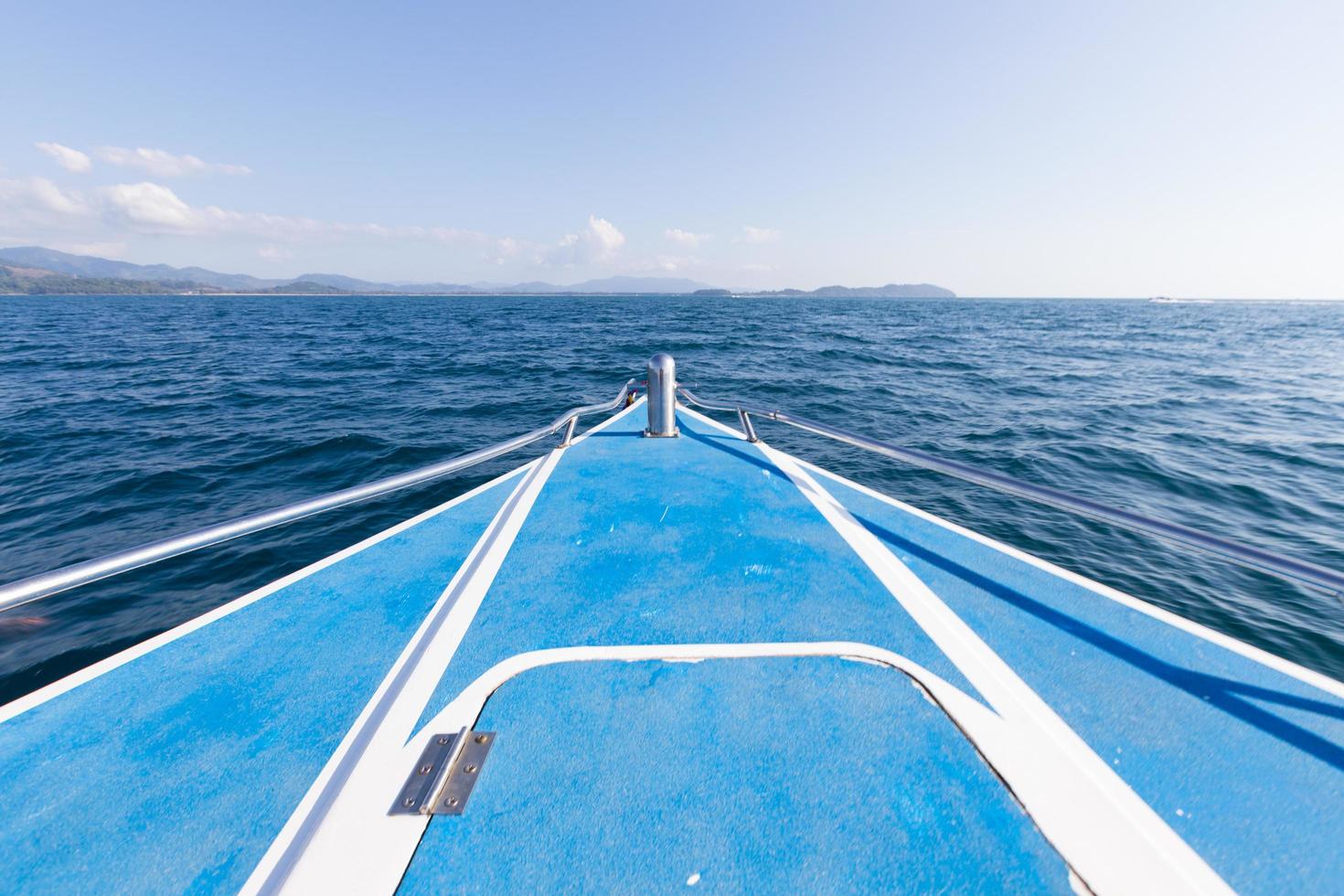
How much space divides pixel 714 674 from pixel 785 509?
6.27 ft

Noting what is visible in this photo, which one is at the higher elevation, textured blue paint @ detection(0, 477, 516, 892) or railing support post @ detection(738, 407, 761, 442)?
railing support post @ detection(738, 407, 761, 442)

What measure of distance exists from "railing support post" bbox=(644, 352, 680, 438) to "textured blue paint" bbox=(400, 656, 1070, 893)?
3.86m

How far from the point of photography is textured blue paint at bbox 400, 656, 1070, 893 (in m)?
1.41

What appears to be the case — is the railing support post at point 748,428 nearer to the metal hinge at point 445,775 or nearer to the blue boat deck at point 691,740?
the blue boat deck at point 691,740

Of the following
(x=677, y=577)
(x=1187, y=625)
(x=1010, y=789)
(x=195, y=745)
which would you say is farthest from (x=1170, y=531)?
(x=195, y=745)

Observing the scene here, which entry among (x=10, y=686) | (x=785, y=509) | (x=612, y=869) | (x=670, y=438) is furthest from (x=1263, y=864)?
(x=10, y=686)

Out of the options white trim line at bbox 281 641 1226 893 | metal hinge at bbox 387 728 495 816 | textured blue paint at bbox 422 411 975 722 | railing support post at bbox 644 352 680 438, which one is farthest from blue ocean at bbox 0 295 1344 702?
metal hinge at bbox 387 728 495 816

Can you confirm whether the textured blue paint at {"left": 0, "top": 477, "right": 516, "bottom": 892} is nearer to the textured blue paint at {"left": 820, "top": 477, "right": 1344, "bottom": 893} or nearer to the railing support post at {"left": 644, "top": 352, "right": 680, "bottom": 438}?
the textured blue paint at {"left": 820, "top": 477, "right": 1344, "bottom": 893}

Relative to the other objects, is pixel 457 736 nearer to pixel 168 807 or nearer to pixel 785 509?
pixel 168 807

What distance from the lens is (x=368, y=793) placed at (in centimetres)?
164

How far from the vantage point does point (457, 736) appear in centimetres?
183

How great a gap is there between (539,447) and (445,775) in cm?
1015

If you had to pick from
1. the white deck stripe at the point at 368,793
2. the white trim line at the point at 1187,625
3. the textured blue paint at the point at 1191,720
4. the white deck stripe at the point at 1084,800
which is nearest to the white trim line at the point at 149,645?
the white deck stripe at the point at 368,793

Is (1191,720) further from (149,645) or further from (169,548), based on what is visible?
(149,645)
